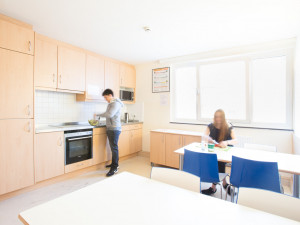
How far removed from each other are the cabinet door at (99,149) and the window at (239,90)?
67.6 inches

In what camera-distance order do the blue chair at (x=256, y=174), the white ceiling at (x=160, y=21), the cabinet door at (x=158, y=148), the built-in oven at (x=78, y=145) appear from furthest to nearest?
the cabinet door at (x=158, y=148) → the built-in oven at (x=78, y=145) → the white ceiling at (x=160, y=21) → the blue chair at (x=256, y=174)

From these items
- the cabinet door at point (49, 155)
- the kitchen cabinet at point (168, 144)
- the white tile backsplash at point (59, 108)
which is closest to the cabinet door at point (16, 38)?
the white tile backsplash at point (59, 108)

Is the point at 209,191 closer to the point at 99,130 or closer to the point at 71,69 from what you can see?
the point at 99,130

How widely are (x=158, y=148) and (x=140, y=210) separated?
111 inches

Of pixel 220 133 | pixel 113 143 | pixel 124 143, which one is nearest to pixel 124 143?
pixel 124 143

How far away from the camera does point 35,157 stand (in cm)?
252

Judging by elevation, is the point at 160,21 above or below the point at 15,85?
above

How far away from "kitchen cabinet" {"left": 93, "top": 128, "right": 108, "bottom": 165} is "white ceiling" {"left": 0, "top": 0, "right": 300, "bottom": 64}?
171 cm

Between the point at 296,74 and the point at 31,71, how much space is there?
4023 millimetres

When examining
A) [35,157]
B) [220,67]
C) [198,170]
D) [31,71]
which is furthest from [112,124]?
[220,67]

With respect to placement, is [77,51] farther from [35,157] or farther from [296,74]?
[296,74]

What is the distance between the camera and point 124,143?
13.0 ft

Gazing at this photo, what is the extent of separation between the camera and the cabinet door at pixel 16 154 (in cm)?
219

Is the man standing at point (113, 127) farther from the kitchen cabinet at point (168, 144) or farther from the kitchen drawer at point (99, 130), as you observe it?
the kitchen cabinet at point (168, 144)
